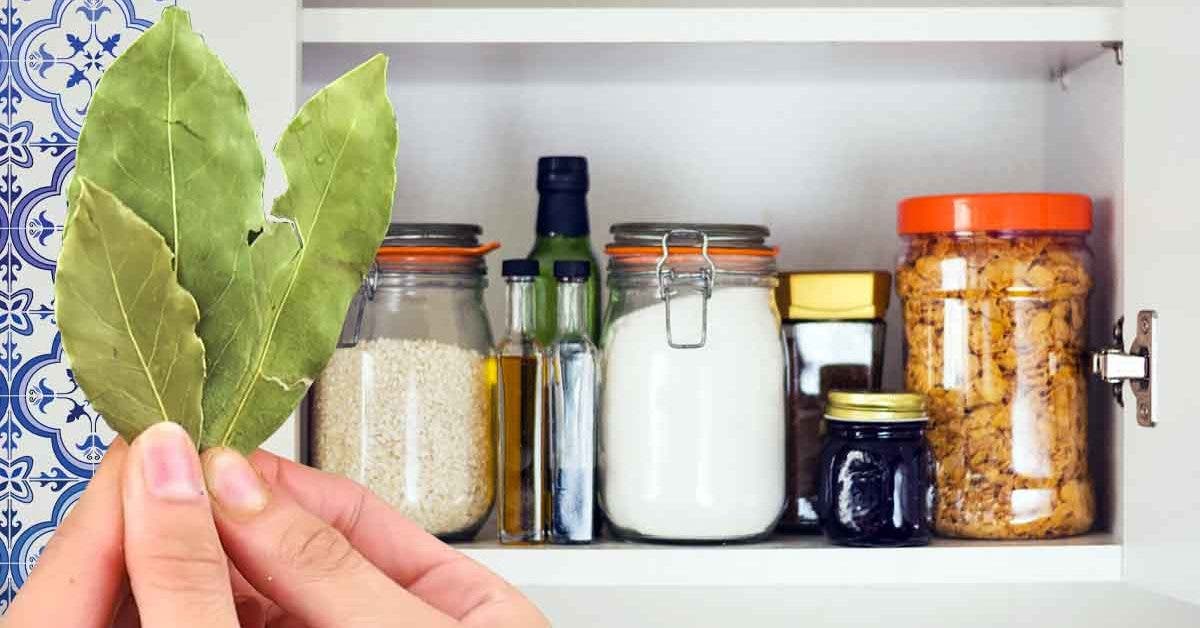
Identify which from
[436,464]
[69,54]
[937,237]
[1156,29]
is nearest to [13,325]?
[69,54]

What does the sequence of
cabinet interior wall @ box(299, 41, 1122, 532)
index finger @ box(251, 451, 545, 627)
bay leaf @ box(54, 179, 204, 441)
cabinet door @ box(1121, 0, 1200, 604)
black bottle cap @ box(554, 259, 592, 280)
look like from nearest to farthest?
bay leaf @ box(54, 179, 204, 441)
index finger @ box(251, 451, 545, 627)
cabinet door @ box(1121, 0, 1200, 604)
black bottle cap @ box(554, 259, 592, 280)
cabinet interior wall @ box(299, 41, 1122, 532)

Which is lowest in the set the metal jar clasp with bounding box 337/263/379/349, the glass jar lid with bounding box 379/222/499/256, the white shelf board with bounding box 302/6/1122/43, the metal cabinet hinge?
the metal cabinet hinge

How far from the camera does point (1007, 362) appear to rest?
2.86 ft

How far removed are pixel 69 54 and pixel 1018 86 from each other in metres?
0.66

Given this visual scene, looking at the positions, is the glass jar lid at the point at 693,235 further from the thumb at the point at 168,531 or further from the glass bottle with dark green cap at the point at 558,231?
the thumb at the point at 168,531

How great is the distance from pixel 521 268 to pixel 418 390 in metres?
0.10

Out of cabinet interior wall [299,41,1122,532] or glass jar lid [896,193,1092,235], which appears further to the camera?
cabinet interior wall [299,41,1122,532]

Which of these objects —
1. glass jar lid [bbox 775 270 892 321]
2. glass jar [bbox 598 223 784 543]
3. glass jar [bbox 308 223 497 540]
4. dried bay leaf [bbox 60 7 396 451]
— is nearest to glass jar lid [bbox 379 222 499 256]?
glass jar [bbox 308 223 497 540]

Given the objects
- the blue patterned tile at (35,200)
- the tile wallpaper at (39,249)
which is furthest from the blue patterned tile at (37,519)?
the blue patterned tile at (35,200)

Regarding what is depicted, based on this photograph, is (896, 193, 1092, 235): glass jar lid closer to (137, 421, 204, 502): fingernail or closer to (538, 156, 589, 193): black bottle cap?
(538, 156, 589, 193): black bottle cap

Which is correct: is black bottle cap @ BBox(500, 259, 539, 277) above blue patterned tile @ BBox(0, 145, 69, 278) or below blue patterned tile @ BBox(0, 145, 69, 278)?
below

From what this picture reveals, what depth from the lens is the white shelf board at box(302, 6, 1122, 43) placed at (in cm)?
85

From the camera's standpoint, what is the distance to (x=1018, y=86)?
41.0 inches

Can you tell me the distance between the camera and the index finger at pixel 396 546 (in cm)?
54
